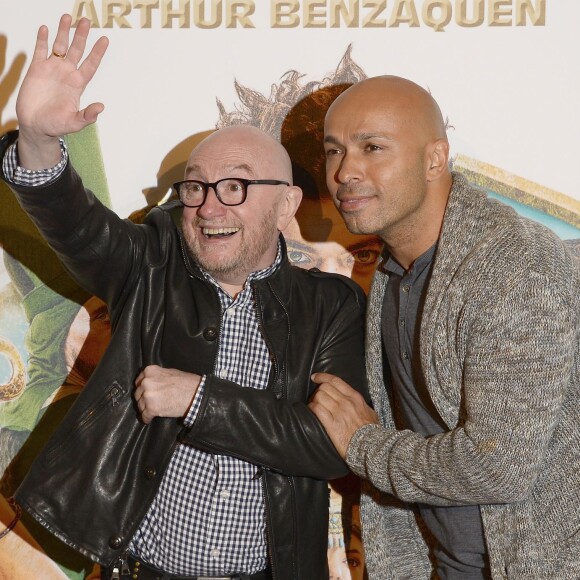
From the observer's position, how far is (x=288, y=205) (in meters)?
2.43

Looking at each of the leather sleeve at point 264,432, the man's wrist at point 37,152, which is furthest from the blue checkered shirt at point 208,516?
the man's wrist at point 37,152

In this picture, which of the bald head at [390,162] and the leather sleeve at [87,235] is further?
the bald head at [390,162]

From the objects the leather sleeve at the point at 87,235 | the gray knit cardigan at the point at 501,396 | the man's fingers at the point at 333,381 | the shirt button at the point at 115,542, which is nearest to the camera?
the gray knit cardigan at the point at 501,396

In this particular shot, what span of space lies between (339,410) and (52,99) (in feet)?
3.24

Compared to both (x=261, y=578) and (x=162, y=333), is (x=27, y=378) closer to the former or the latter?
(x=162, y=333)

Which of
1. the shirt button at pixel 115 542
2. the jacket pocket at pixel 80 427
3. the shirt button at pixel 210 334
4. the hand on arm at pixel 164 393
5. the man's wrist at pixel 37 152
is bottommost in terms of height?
the shirt button at pixel 115 542

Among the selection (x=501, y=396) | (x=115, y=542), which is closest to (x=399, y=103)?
(x=501, y=396)

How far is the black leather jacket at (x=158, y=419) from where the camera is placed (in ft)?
6.84

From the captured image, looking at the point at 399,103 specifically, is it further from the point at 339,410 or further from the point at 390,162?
the point at 339,410

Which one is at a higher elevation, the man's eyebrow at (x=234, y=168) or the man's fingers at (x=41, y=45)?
the man's fingers at (x=41, y=45)

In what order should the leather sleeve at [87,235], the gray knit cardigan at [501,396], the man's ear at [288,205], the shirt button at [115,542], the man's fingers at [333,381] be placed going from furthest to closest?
the man's ear at [288,205]
the man's fingers at [333,381]
the shirt button at [115,542]
the leather sleeve at [87,235]
the gray knit cardigan at [501,396]

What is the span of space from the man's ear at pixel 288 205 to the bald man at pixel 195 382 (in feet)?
0.06

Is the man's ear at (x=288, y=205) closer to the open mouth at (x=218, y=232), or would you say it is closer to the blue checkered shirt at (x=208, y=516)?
the open mouth at (x=218, y=232)

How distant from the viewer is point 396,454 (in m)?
2.03
